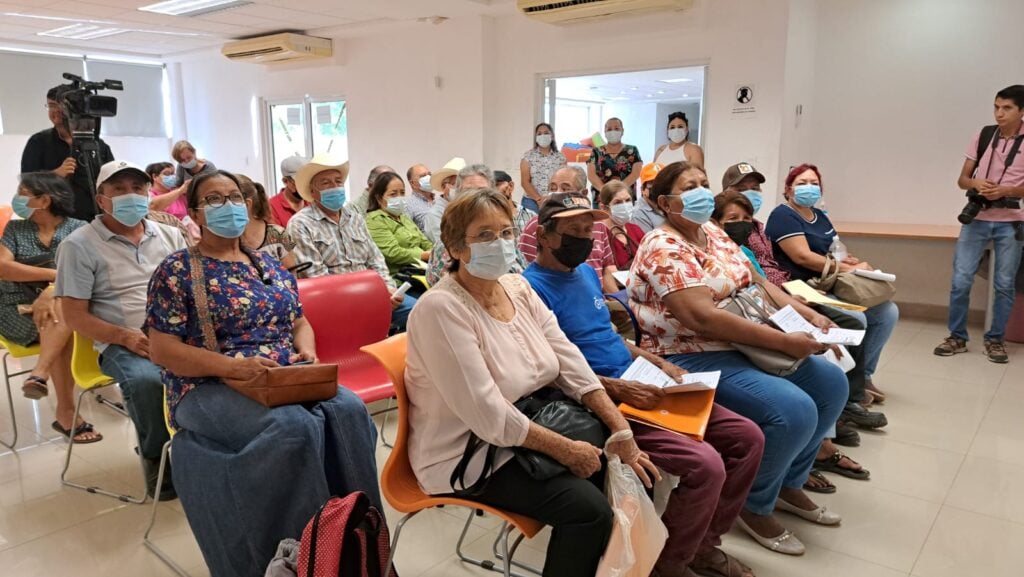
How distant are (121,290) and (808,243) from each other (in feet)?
10.3

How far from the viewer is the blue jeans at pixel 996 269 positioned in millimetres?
4336

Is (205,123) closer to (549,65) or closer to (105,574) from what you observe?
(549,65)

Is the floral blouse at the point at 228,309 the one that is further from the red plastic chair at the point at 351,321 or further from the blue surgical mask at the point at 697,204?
the blue surgical mask at the point at 697,204

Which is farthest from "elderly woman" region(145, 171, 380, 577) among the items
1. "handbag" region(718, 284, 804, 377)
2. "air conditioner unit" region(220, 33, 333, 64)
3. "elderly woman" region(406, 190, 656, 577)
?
"air conditioner unit" region(220, 33, 333, 64)

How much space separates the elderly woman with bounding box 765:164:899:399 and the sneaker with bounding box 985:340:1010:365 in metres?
1.41

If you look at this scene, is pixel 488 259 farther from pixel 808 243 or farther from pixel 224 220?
pixel 808 243

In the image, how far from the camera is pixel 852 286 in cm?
315

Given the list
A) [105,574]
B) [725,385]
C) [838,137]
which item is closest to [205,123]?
[838,137]

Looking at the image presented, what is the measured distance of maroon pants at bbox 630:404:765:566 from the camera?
175 centimetres

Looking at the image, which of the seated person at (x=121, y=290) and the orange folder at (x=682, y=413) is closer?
the orange folder at (x=682, y=413)

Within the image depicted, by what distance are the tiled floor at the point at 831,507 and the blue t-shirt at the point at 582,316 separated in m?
0.68

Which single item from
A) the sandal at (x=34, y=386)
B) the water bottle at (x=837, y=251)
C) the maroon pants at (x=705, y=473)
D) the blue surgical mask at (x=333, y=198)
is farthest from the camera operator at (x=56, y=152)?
the water bottle at (x=837, y=251)

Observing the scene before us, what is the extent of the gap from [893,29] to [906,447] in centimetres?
419

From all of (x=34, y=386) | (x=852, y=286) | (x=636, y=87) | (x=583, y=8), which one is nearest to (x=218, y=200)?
(x=34, y=386)
